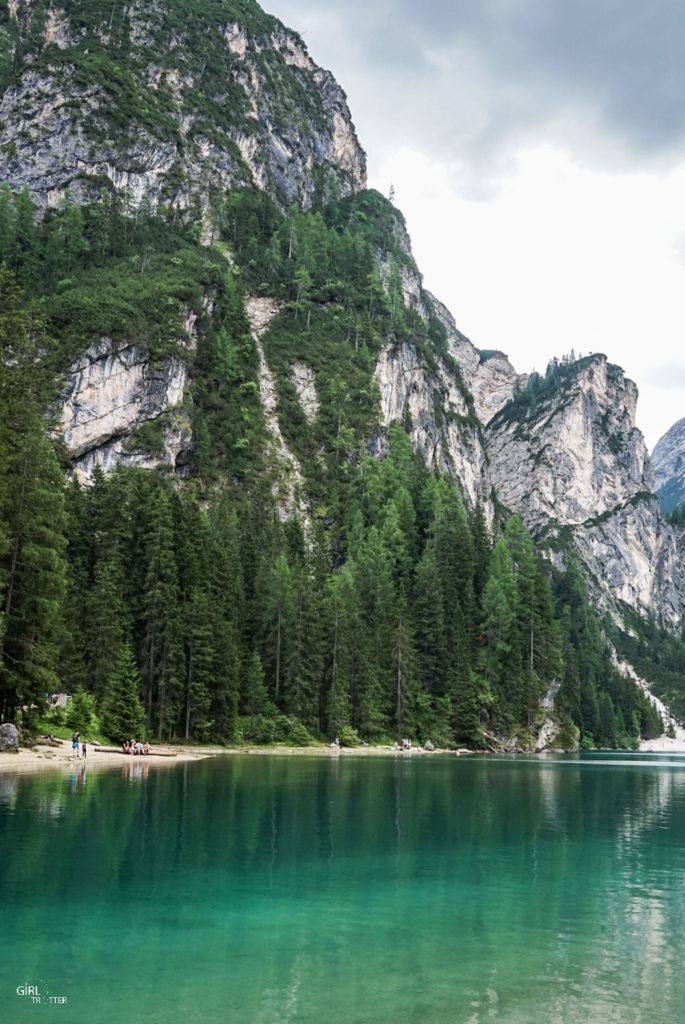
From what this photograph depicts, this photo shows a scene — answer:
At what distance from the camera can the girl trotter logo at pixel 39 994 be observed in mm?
12286

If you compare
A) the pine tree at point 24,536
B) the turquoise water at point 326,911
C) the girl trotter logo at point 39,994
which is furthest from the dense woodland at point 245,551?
the girl trotter logo at point 39,994

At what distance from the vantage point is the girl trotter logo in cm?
1229

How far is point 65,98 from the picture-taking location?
578 ft

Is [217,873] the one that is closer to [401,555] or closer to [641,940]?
[641,940]

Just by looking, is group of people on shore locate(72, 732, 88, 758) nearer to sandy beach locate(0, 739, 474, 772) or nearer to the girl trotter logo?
sandy beach locate(0, 739, 474, 772)

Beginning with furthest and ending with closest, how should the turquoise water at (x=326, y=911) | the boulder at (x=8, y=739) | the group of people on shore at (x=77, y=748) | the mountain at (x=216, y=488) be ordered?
the mountain at (x=216, y=488) → the group of people on shore at (x=77, y=748) → the boulder at (x=8, y=739) → the turquoise water at (x=326, y=911)

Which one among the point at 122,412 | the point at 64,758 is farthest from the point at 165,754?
the point at 122,412

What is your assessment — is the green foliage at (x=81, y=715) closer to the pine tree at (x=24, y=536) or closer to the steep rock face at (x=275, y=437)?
the pine tree at (x=24, y=536)

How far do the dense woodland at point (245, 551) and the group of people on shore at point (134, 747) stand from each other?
143 cm

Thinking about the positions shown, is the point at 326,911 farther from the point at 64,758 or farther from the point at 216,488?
the point at 216,488

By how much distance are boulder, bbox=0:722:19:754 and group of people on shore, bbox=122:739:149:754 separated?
13.8 m

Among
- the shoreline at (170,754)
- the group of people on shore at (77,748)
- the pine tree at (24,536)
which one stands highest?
Answer: the pine tree at (24,536)

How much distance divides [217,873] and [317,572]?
94.4 meters

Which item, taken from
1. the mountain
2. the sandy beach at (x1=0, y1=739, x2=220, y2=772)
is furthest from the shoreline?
the mountain
